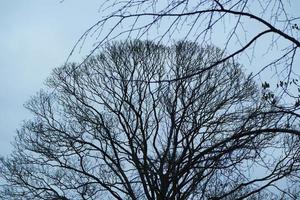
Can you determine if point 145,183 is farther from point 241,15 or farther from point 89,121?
point 241,15

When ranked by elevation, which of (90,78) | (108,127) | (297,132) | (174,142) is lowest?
(297,132)

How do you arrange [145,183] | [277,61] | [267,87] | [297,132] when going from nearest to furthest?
1. [297,132]
2. [277,61]
3. [267,87]
4. [145,183]

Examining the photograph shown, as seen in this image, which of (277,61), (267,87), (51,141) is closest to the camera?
(277,61)

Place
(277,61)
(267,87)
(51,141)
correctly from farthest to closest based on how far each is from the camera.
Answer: (51,141) < (267,87) < (277,61)

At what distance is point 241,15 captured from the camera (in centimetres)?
295

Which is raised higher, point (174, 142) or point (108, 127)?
point (108, 127)

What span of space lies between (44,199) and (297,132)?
11748 mm

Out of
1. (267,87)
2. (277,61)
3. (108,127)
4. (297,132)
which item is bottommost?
(297,132)

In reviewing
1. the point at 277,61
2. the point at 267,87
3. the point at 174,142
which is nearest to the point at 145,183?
the point at 174,142

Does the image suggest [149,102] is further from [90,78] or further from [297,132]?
[297,132]

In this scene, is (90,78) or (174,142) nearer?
(174,142)

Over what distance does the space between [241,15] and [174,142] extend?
10.4 meters

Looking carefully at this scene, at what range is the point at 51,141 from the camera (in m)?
14.1

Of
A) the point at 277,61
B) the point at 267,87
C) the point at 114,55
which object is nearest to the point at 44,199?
the point at 114,55
